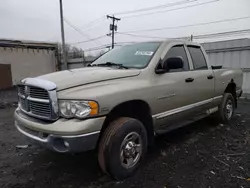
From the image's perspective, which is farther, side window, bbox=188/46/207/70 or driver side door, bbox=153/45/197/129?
side window, bbox=188/46/207/70

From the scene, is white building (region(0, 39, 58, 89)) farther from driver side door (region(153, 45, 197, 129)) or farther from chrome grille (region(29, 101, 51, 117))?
driver side door (region(153, 45, 197, 129))

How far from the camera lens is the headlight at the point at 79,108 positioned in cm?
257

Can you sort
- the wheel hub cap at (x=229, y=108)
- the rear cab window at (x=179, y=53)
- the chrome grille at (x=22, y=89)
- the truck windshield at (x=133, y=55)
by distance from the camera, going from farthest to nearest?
the wheel hub cap at (x=229, y=108)
the rear cab window at (x=179, y=53)
the truck windshield at (x=133, y=55)
the chrome grille at (x=22, y=89)

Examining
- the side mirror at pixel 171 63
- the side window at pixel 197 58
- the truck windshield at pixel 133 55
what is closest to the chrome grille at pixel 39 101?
the truck windshield at pixel 133 55

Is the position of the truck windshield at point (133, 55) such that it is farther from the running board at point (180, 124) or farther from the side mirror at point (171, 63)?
the running board at point (180, 124)

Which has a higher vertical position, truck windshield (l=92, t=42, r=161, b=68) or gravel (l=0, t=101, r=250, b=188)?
truck windshield (l=92, t=42, r=161, b=68)

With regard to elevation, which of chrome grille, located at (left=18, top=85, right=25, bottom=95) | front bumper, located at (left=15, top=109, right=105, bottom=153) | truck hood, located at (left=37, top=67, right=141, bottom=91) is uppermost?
truck hood, located at (left=37, top=67, right=141, bottom=91)

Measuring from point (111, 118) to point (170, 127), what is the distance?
1296 millimetres

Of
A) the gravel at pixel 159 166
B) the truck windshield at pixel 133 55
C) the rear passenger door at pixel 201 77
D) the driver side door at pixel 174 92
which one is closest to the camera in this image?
the gravel at pixel 159 166

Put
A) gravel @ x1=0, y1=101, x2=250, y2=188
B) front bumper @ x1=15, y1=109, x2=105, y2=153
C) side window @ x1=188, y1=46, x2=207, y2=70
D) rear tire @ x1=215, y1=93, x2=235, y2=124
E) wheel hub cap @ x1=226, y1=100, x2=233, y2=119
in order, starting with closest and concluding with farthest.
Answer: front bumper @ x1=15, y1=109, x2=105, y2=153, gravel @ x1=0, y1=101, x2=250, y2=188, side window @ x1=188, y1=46, x2=207, y2=70, rear tire @ x1=215, y1=93, x2=235, y2=124, wheel hub cap @ x1=226, y1=100, x2=233, y2=119

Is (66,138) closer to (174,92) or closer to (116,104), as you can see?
(116,104)

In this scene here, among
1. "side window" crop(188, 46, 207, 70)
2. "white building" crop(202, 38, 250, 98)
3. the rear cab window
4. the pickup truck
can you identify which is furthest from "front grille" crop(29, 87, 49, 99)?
"white building" crop(202, 38, 250, 98)

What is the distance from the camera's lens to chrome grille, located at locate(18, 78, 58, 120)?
8.58ft

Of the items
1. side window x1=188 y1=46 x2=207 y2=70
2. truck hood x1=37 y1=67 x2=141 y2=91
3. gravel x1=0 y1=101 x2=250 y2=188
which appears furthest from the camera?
side window x1=188 y1=46 x2=207 y2=70
